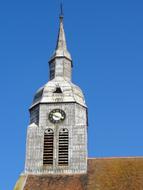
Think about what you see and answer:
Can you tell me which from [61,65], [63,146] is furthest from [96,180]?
[61,65]

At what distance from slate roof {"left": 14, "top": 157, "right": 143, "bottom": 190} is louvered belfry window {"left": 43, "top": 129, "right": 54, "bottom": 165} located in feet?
4.57

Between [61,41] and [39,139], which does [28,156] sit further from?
[61,41]

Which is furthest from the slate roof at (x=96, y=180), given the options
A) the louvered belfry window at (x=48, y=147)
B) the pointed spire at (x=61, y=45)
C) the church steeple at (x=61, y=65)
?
the pointed spire at (x=61, y=45)

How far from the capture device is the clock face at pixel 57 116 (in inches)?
1797

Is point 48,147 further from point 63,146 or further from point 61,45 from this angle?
point 61,45

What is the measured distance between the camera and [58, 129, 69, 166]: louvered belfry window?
1738 inches

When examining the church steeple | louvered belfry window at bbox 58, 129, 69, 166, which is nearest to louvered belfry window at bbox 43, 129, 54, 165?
louvered belfry window at bbox 58, 129, 69, 166

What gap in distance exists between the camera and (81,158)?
4406 centimetres

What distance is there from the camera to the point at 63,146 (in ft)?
147

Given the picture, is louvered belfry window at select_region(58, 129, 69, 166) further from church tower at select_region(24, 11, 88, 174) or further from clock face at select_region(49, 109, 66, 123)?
clock face at select_region(49, 109, 66, 123)

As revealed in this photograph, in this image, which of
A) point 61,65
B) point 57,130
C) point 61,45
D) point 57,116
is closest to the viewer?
point 57,130

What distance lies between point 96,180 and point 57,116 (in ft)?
19.7

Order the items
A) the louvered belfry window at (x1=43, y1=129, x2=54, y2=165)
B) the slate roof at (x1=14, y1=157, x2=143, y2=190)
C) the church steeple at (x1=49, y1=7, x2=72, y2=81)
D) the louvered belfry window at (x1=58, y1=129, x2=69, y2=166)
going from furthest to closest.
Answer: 1. the church steeple at (x1=49, y1=7, x2=72, y2=81)
2. the louvered belfry window at (x1=43, y1=129, x2=54, y2=165)
3. the louvered belfry window at (x1=58, y1=129, x2=69, y2=166)
4. the slate roof at (x1=14, y1=157, x2=143, y2=190)

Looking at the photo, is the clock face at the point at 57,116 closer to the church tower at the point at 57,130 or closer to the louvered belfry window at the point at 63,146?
the church tower at the point at 57,130
